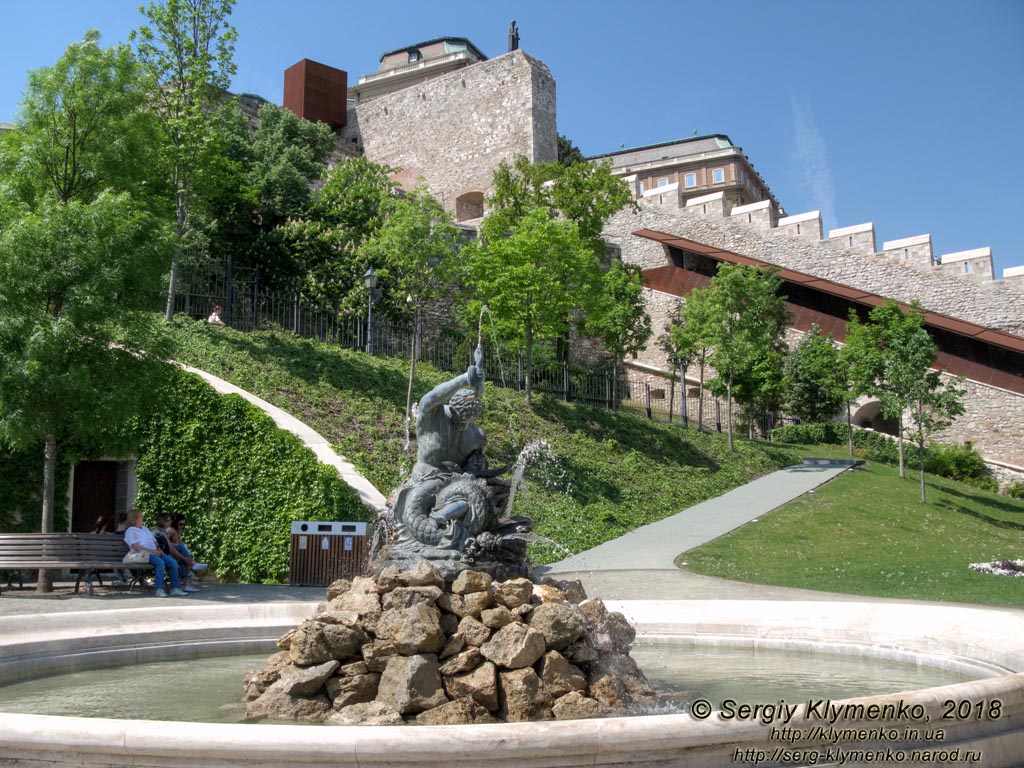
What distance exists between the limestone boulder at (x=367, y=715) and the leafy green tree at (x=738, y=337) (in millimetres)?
21740

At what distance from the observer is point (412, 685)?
5504mm

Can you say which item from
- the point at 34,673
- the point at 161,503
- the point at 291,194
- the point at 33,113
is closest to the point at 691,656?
the point at 34,673

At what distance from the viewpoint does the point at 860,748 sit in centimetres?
411

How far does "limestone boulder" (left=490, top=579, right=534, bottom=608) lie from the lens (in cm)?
607

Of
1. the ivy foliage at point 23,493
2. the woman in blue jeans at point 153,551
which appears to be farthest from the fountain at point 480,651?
the ivy foliage at point 23,493

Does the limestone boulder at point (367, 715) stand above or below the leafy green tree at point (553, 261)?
below

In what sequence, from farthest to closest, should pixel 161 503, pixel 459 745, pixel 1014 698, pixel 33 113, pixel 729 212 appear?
pixel 729 212, pixel 161 503, pixel 33 113, pixel 1014 698, pixel 459 745

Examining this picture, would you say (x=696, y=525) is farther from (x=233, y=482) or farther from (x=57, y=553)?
(x=57, y=553)

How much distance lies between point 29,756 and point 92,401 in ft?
27.3

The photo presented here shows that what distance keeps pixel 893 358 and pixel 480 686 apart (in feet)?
72.0

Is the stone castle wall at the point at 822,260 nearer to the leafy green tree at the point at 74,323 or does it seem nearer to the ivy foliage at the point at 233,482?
the ivy foliage at the point at 233,482

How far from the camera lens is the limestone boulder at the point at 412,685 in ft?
18.0

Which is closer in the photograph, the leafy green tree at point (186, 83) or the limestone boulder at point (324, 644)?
the limestone boulder at point (324, 644)

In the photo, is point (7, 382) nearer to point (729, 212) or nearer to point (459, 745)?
point (459, 745)
